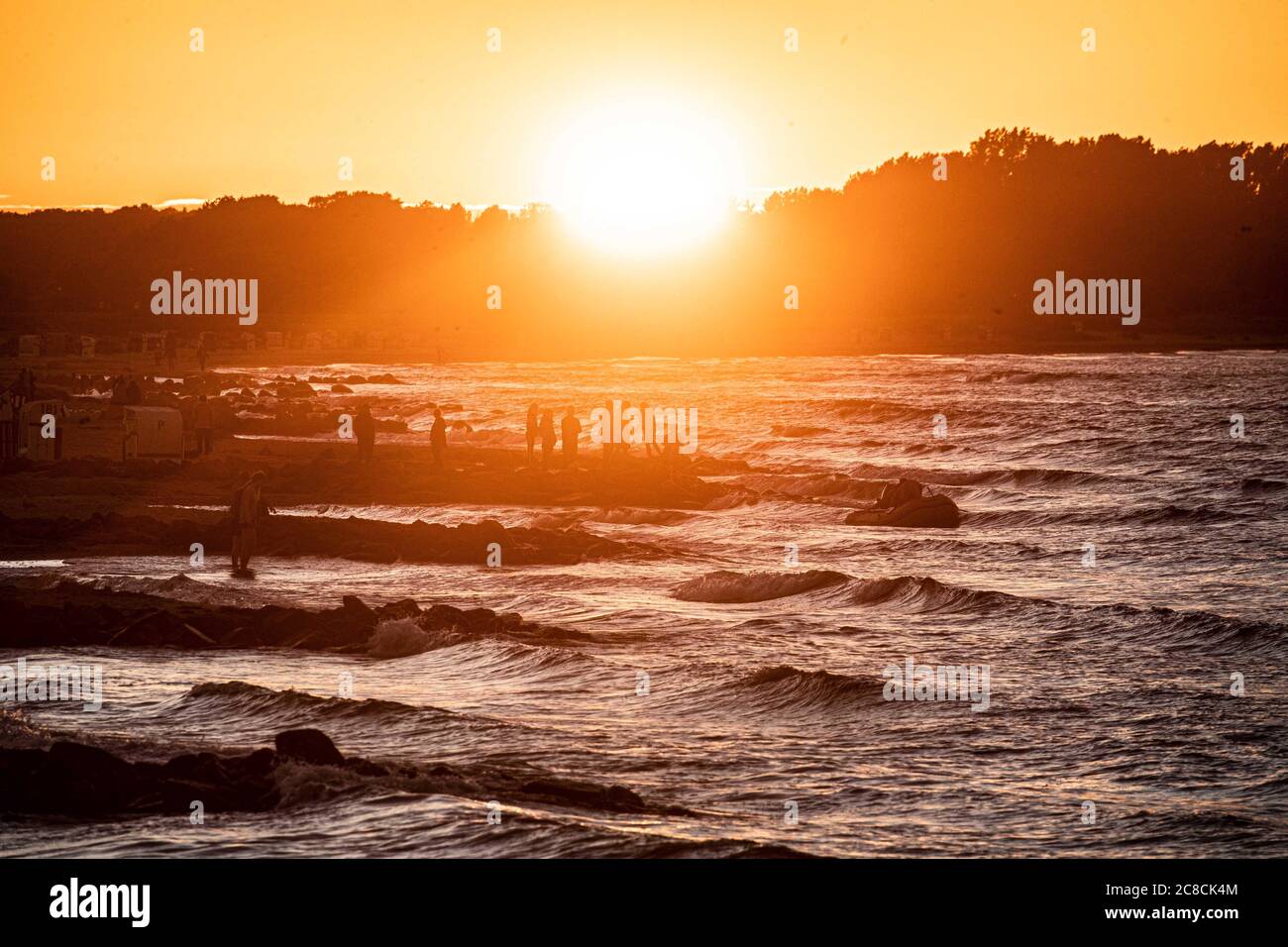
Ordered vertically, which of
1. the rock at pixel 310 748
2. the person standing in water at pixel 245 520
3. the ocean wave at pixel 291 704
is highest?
the person standing in water at pixel 245 520

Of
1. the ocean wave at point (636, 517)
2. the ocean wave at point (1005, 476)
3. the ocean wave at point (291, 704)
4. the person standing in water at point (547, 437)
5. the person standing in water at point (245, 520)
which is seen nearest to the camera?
the ocean wave at point (291, 704)

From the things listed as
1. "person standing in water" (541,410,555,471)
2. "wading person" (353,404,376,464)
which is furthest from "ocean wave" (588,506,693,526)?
"wading person" (353,404,376,464)

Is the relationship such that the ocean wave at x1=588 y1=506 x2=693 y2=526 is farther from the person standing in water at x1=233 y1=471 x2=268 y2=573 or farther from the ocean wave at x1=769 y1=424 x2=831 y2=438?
the ocean wave at x1=769 y1=424 x2=831 y2=438

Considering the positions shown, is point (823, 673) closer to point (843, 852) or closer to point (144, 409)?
point (843, 852)

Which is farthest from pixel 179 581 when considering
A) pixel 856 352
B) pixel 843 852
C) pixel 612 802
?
pixel 856 352

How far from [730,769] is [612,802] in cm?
180

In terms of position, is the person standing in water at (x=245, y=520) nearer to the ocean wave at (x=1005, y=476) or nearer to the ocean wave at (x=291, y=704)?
the ocean wave at (x=291, y=704)

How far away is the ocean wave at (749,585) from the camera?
2247 cm

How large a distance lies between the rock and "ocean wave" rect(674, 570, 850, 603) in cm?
1025

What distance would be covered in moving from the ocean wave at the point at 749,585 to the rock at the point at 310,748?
1025 centimetres

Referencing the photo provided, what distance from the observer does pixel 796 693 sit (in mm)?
16094

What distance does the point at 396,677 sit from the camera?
16.5 meters

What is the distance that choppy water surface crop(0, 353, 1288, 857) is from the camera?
11242mm

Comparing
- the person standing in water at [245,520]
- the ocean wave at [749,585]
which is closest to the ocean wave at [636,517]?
the ocean wave at [749,585]
